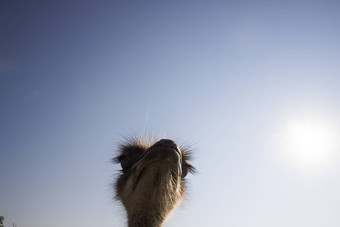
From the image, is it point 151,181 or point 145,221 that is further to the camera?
point 145,221

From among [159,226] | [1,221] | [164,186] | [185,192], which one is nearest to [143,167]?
[164,186]

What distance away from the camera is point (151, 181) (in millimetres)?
2984

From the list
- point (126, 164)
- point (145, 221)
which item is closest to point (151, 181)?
point (126, 164)

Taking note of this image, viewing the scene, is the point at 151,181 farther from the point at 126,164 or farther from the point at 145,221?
the point at 145,221

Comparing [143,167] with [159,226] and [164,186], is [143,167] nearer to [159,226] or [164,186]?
[164,186]

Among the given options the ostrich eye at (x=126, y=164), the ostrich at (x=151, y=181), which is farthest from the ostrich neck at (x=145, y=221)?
the ostrich eye at (x=126, y=164)

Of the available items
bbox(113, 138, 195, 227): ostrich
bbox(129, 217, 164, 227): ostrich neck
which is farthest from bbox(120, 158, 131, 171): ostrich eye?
bbox(129, 217, 164, 227): ostrich neck

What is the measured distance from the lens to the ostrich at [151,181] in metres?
2.62

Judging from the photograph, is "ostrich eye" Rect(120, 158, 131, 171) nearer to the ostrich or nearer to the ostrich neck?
the ostrich

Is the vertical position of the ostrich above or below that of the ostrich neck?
above

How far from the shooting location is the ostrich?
Answer: 2.62 meters

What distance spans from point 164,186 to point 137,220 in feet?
3.00

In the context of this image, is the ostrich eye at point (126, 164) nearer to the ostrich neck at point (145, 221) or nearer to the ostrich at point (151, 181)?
the ostrich at point (151, 181)

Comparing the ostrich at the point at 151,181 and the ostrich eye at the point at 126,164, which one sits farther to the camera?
the ostrich eye at the point at 126,164
